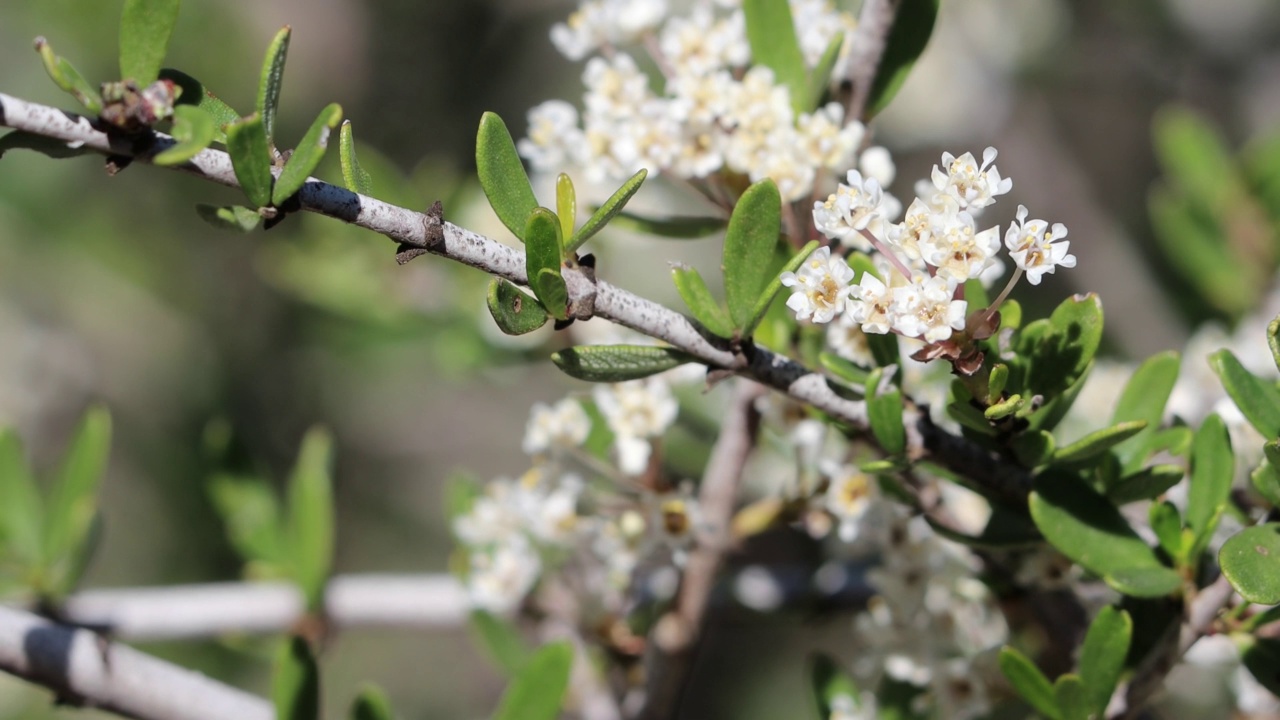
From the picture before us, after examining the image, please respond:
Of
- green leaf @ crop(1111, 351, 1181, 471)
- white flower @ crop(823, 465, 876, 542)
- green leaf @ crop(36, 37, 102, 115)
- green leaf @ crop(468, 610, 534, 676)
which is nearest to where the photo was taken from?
green leaf @ crop(36, 37, 102, 115)

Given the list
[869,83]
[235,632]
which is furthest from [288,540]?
[869,83]

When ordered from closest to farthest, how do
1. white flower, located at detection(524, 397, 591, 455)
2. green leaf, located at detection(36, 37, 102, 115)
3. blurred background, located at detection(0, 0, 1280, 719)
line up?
green leaf, located at detection(36, 37, 102, 115) → white flower, located at detection(524, 397, 591, 455) → blurred background, located at detection(0, 0, 1280, 719)

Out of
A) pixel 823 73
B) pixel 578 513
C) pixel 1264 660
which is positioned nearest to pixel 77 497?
pixel 578 513

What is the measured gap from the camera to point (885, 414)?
→ 2.10ft

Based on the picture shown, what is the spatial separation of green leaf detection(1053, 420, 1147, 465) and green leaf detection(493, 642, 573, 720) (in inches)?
17.0

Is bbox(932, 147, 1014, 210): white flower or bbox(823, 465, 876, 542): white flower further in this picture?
bbox(823, 465, 876, 542): white flower

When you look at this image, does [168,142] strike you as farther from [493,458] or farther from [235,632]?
[493,458]

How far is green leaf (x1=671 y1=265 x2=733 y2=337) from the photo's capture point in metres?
0.63

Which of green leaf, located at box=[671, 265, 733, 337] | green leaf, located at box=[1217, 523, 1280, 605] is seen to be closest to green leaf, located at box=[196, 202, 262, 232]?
green leaf, located at box=[671, 265, 733, 337]

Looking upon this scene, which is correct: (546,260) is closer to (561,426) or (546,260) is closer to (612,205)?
(612,205)

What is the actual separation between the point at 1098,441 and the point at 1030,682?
0.64 ft

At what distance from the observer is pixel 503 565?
1055 millimetres

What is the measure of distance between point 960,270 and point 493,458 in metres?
3.26

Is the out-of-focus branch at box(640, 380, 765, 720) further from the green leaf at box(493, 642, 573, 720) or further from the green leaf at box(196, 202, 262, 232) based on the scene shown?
the green leaf at box(196, 202, 262, 232)
